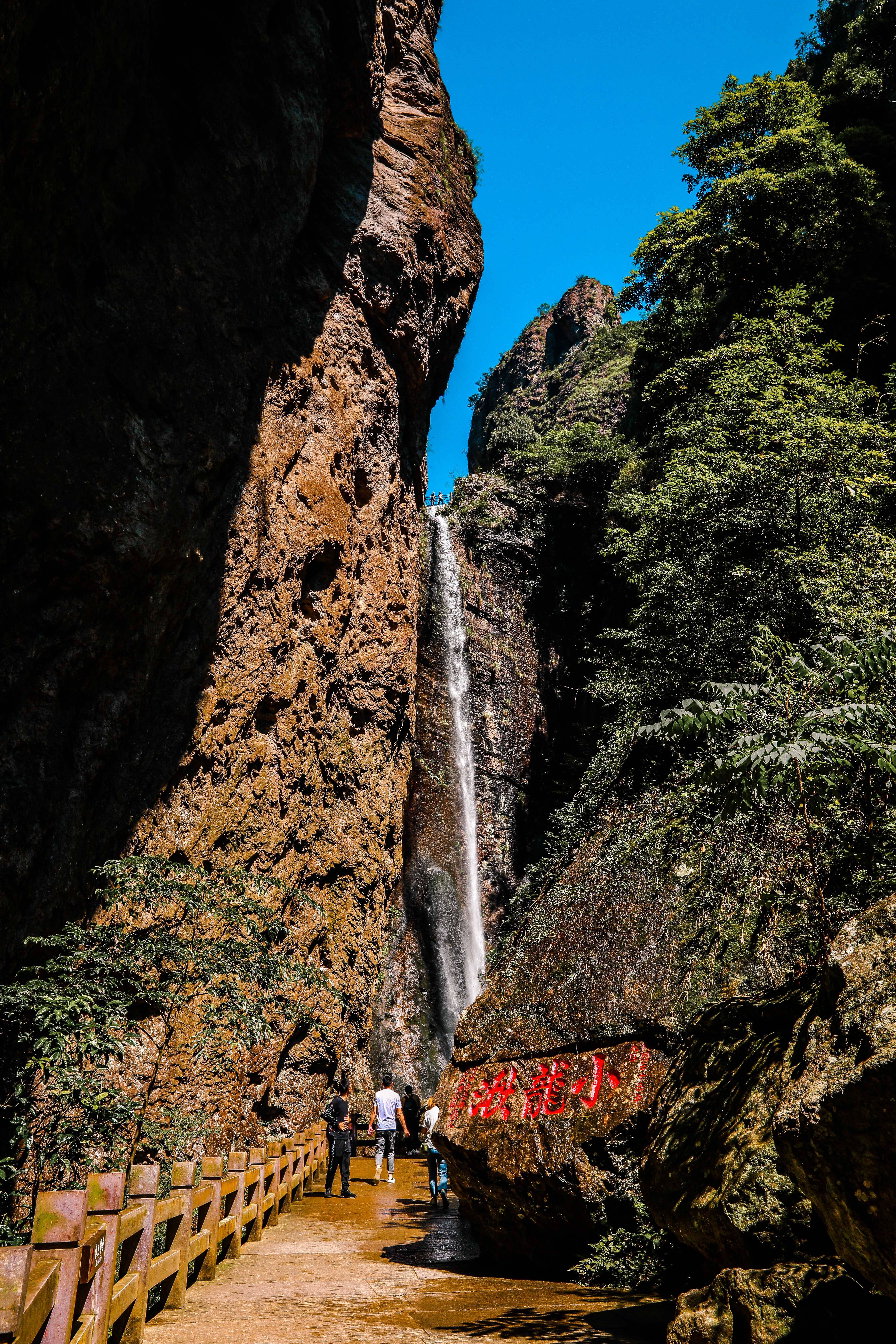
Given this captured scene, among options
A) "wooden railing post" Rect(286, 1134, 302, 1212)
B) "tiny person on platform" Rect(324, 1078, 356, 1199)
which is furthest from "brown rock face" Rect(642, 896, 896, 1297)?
"tiny person on platform" Rect(324, 1078, 356, 1199)

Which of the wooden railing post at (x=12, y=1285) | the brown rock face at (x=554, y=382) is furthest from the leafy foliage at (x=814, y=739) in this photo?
the brown rock face at (x=554, y=382)

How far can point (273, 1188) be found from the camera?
797 centimetres

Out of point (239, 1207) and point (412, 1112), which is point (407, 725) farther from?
point (239, 1207)

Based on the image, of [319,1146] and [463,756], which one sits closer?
[319,1146]

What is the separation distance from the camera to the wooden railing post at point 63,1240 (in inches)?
109

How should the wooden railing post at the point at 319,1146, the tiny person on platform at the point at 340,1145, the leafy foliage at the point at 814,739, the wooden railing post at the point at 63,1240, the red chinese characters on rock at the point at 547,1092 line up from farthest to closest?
the wooden railing post at the point at 319,1146 → the tiny person on platform at the point at 340,1145 → the red chinese characters on rock at the point at 547,1092 → the leafy foliage at the point at 814,739 → the wooden railing post at the point at 63,1240

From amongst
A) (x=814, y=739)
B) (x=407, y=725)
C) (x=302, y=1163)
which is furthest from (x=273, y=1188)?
(x=407, y=725)

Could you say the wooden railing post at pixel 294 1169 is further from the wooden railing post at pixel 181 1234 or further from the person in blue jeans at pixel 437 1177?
the wooden railing post at pixel 181 1234

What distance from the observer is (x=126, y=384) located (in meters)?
8.19

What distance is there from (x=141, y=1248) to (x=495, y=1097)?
2770 millimetres

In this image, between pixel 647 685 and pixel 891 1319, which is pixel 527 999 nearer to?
pixel 891 1319

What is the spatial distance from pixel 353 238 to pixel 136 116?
25.0 ft

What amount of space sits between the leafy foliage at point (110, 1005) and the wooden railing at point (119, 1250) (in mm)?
590

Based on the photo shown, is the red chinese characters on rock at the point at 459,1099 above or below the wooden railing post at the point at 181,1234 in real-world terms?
above
